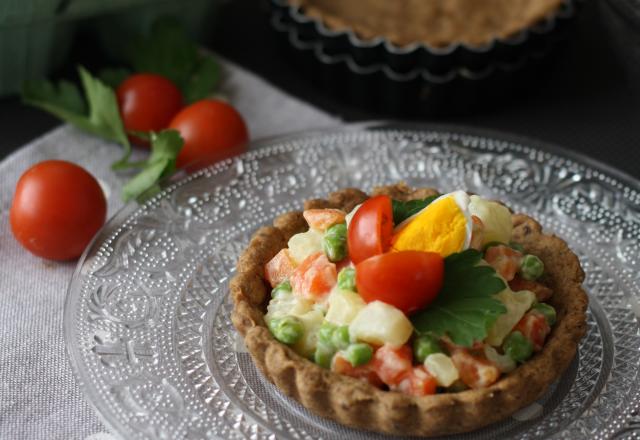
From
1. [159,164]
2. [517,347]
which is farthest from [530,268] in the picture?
[159,164]

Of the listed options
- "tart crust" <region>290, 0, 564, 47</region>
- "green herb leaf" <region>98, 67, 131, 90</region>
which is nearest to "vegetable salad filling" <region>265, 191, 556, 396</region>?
"tart crust" <region>290, 0, 564, 47</region>

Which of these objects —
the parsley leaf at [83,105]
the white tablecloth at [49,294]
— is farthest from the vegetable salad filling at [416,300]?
the parsley leaf at [83,105]

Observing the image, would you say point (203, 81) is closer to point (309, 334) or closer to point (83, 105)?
point (83, 105)

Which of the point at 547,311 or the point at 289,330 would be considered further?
the point at 547,311

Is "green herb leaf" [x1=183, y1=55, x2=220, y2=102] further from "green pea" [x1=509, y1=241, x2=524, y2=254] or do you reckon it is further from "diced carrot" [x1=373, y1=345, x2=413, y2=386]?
"diced carrot" [x1=373, y1=345, x2=413, y2=386]

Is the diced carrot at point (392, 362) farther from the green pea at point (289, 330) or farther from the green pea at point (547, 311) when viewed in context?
the green pea at point (547, 311)

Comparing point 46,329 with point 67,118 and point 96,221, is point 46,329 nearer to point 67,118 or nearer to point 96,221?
point 96,221
